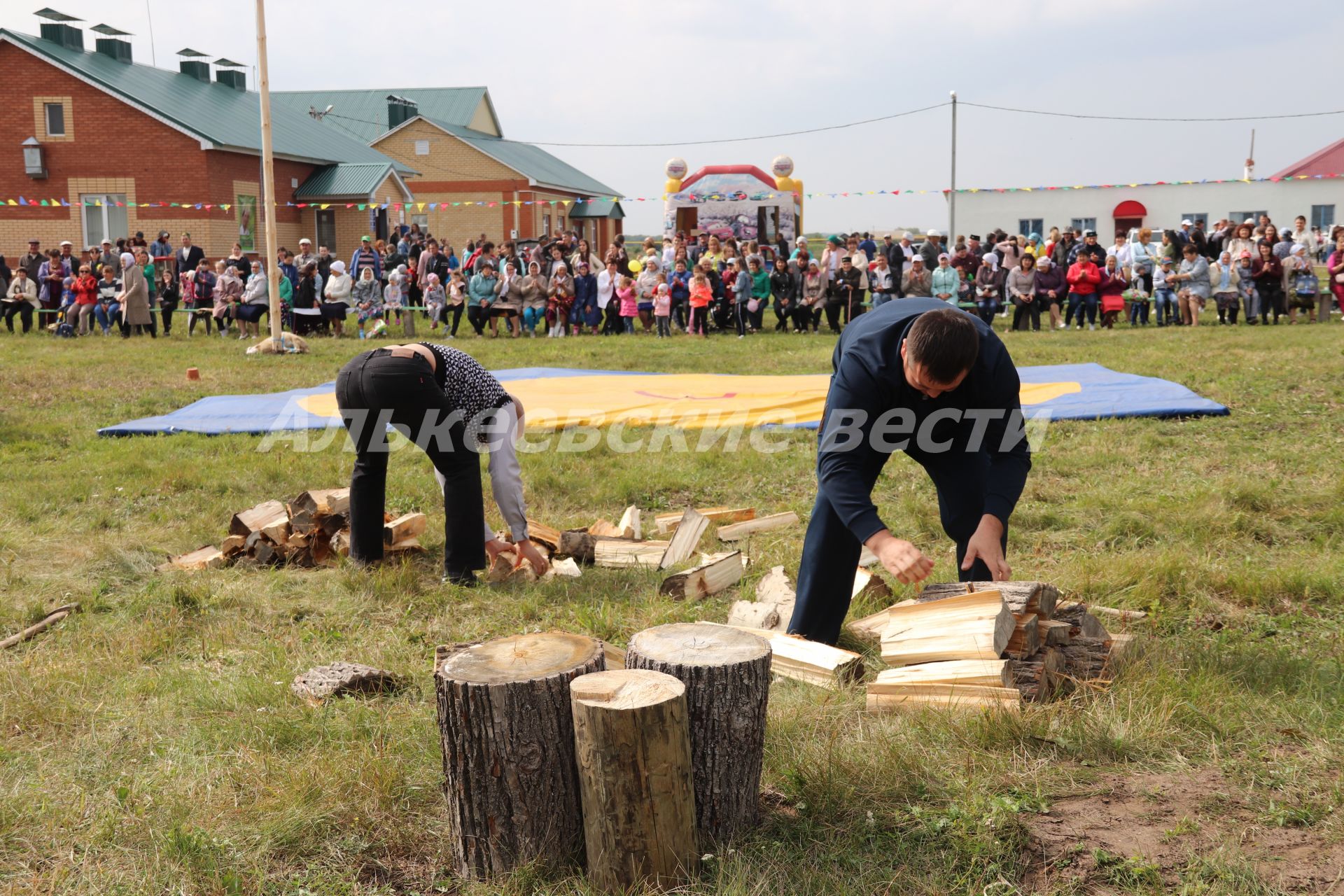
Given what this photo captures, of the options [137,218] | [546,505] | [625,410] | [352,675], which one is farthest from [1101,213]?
[352,675]

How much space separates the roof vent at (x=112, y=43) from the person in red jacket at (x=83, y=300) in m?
17.1

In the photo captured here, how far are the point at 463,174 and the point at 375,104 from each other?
10466 mm

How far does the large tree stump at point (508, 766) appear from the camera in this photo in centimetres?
282

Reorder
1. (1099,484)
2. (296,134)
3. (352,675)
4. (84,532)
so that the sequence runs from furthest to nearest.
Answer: (296,134) < (1099,484) < (84,532) < (352,675)

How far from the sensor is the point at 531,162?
51.5 metres

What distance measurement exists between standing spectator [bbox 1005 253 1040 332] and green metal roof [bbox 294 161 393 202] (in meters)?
21.6

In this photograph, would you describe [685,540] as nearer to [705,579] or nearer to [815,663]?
[705,579]

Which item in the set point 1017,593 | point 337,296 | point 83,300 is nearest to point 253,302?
point 337,296

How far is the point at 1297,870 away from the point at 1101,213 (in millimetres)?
43921

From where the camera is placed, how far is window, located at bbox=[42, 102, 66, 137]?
30.6 meters

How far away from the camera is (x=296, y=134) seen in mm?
35812

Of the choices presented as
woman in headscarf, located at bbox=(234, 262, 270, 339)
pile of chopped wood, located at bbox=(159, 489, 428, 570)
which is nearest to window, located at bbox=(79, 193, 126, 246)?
woman in headscarf, located at bbox=(234, 262, 270, 339)

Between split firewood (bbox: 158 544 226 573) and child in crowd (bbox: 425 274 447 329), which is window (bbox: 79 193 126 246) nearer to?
child in crowd (bbox: 425 274 447 329)

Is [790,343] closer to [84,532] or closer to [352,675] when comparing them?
[84,532]
